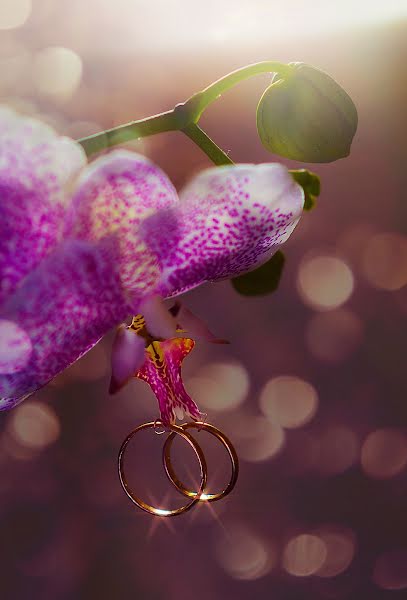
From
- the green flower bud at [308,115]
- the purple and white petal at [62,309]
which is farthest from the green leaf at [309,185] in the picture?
the purple and white petal at [62,309]

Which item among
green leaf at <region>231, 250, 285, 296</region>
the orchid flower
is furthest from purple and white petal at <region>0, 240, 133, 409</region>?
green leaf at <region>231, 250, 285, 296</region>

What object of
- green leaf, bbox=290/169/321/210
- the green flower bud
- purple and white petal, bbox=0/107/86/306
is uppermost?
purple and white petal, bbox=0/107/86/306

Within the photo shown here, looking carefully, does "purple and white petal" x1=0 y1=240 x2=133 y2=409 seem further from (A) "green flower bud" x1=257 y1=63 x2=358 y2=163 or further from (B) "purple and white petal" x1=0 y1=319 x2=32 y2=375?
(A) "green flower bud" x1=257 y1=63 x2=358 y2=163

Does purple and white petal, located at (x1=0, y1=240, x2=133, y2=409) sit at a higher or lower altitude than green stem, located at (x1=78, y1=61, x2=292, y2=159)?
lower

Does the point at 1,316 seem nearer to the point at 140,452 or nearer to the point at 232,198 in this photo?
the point at 232,198

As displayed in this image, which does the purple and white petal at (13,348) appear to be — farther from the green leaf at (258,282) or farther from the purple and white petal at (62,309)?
the green leaf at (258,282)

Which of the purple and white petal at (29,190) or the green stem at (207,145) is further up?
the purple and white petal at (29,190)

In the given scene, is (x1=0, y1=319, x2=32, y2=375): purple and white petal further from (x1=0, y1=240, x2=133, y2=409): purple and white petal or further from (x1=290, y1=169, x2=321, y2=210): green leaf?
(x1=290, y1=169, x2=321, y2=210): green leaf

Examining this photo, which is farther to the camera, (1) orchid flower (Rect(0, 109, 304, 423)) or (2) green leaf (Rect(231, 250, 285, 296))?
(2) green leaf (Rect(231, 250, 285, 296))

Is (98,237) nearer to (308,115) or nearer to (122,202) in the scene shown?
(122,202)

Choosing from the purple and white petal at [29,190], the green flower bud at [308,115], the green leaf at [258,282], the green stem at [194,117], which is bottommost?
the green leaf at [258,282]
